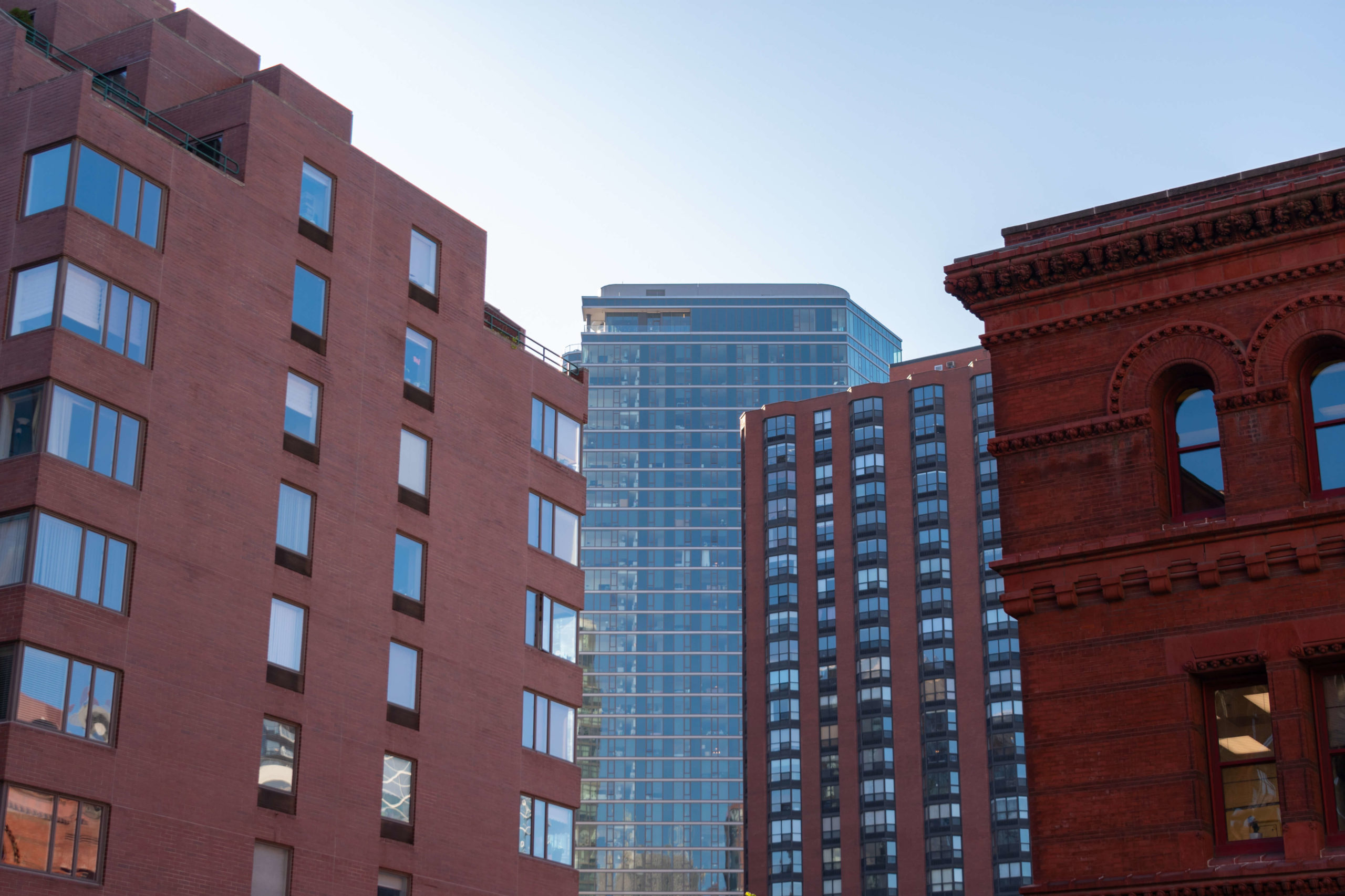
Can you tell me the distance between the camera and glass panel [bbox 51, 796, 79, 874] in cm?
3688

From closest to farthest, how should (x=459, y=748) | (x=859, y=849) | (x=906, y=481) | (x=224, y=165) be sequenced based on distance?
(x=224, y=165)
(x=459, y=748)
(x=859, y=849)
(x=906, y=481)

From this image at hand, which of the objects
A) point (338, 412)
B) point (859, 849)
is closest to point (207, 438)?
point (338, 412)

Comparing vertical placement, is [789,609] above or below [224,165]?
above

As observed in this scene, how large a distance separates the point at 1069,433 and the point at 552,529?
3335 cm

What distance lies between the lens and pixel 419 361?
173 ft

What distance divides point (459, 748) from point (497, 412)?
12.1 meters

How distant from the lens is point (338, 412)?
159 ft

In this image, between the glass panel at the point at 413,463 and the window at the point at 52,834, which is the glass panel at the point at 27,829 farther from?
the glass panel at the point at 413,463

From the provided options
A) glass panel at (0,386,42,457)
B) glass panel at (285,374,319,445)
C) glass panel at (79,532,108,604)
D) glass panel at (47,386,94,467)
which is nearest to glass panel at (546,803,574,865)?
glass panel at (285,374,319,445)

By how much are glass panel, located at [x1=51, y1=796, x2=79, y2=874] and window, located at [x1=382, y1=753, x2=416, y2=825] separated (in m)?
11.2

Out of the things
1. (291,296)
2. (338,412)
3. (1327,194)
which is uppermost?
(291,296)

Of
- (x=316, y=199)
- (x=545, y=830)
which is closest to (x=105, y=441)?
(x=316, y=199)

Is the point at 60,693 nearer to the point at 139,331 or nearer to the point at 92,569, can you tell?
the point at 92,569

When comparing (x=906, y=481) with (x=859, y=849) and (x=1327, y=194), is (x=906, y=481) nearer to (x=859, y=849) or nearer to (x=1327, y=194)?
(x=859, y=849)
